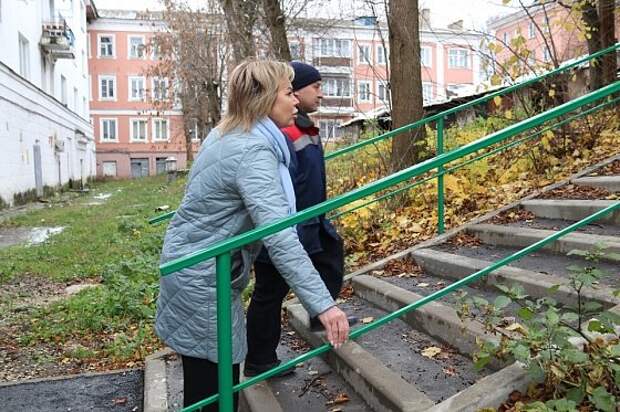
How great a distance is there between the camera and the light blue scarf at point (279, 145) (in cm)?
228

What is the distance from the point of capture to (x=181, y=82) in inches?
1125

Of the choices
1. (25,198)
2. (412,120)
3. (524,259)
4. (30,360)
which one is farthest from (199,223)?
(25,198)

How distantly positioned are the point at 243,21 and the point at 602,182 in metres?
9.69

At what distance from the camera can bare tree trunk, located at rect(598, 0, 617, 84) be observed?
25.0ft

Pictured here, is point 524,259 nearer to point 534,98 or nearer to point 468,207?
point 468,207

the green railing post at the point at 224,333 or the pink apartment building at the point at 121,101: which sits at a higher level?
the pink apartment building at the point at 121,101

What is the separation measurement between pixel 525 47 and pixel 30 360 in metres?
5.45

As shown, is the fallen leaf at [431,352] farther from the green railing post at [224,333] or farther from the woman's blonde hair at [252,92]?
the woman's blonde hair at [252,92]

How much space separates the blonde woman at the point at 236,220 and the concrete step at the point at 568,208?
9.85ft

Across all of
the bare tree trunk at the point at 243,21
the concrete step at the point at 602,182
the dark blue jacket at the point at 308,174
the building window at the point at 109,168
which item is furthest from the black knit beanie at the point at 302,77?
the building window at the point at 109,168

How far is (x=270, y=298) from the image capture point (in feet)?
10.8

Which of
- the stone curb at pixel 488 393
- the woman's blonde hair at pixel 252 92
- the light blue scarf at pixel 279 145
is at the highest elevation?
the woman's blonde hair at pixel 252 92

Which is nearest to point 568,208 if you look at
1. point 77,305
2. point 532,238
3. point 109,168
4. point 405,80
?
point 532,238

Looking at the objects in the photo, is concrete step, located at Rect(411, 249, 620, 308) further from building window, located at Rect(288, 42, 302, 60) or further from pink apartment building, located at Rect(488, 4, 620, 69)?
building window, located at Rect(288, 42, 302, 60)
